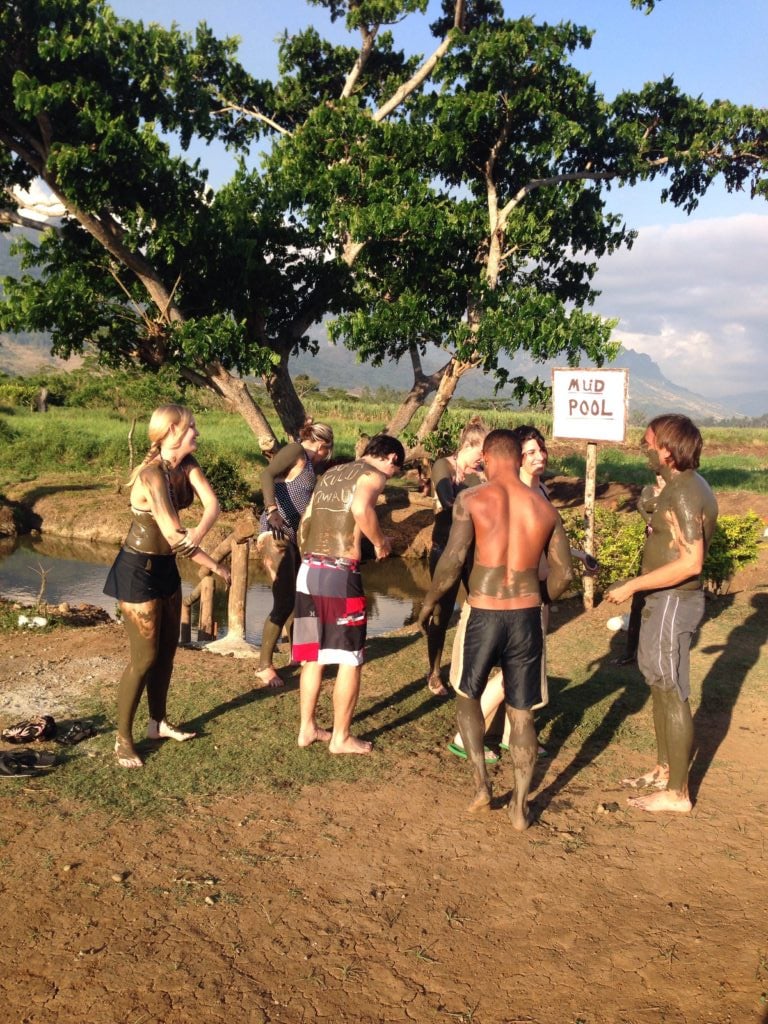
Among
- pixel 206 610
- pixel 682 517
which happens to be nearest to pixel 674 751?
pixel 682 517

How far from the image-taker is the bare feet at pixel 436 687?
22.2 ft

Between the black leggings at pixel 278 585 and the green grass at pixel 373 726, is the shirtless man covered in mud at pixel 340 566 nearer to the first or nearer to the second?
the green grass at pixel 373 726

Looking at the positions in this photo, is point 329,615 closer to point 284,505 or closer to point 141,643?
point 141,643

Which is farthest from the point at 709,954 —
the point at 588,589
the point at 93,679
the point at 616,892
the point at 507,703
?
the point at 588,589

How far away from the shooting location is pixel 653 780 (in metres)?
5.06

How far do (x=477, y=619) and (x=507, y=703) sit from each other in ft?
1.60

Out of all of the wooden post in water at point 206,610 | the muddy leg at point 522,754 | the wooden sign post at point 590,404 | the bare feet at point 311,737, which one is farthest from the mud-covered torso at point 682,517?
the wooden post in water at point 206,610

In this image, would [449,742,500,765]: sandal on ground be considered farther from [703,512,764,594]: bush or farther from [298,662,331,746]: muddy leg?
[703,512,764,594]: bush

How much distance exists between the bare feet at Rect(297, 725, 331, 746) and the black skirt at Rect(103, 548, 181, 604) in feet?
4.20

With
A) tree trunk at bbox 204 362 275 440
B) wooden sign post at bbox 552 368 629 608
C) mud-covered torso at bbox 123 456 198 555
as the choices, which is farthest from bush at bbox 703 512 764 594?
tree trunk at bbox 204 362 275 440

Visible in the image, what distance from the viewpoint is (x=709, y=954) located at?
3.42 m

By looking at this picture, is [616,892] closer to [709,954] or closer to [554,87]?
[709,954]

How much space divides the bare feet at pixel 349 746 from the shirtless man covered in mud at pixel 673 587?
1.63m

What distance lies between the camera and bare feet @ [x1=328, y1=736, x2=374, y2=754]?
535cm
